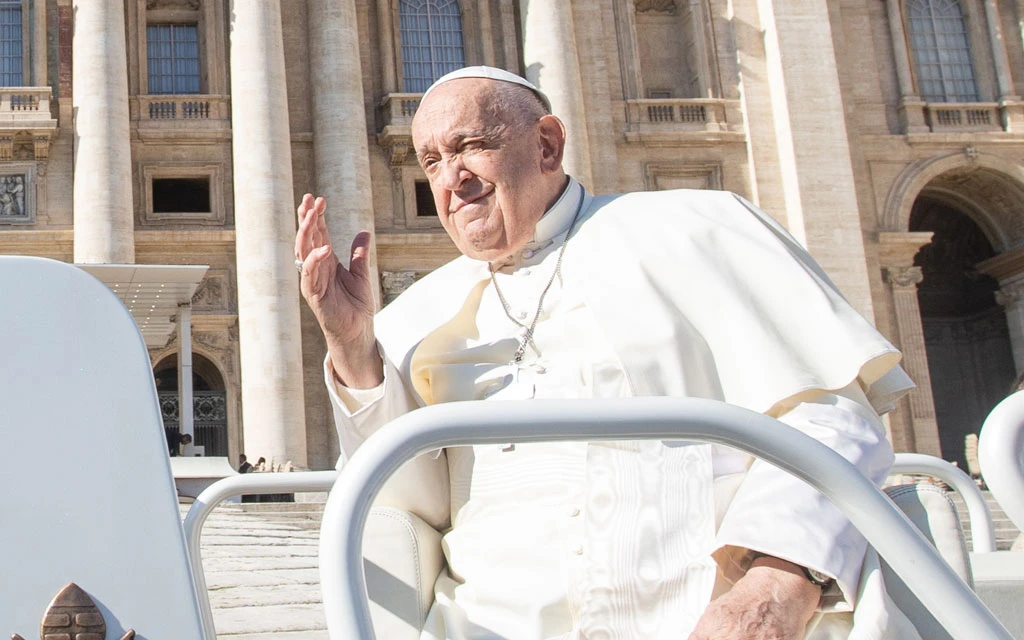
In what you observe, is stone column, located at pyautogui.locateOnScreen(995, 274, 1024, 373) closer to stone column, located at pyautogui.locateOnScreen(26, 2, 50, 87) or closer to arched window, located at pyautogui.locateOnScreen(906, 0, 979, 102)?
arched window, located at pyautogui.locateOnScreen(906, 0, 979, 102)

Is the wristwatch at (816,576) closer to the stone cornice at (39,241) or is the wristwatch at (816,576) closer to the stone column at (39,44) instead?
the stone cornice at (39,241)

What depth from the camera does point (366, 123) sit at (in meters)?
23.5

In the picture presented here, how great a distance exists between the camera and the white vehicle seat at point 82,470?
1.58 metres

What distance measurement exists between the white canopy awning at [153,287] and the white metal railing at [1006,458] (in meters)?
15.8

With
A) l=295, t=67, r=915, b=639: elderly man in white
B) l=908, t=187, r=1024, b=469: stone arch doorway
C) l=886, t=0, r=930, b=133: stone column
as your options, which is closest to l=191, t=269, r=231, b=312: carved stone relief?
l=886, t=0, r=930, b=133: stone column

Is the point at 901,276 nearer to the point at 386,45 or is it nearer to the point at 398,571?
the point at 386,45

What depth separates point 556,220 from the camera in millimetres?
3084

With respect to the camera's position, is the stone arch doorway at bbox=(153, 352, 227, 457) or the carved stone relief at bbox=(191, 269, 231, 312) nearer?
the stone arch doorway at bbox=(153, 352, 227, 457)

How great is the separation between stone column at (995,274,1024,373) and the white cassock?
2480 centimetres

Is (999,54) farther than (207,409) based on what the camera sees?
Yes

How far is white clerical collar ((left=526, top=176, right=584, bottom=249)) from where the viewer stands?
3.07 meters

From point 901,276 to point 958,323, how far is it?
302 inches

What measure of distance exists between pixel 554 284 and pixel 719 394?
1.90 feet

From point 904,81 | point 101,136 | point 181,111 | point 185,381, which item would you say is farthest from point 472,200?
point 904,81
